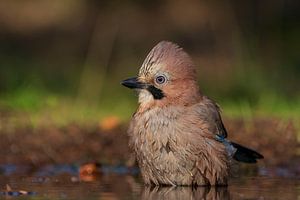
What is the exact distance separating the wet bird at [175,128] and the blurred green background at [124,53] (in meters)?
3.13

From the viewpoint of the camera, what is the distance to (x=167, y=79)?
9.45m

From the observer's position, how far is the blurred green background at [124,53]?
1372 centimetres

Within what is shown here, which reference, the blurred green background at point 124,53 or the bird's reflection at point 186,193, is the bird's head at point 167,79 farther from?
the blurred green background at point 124,53

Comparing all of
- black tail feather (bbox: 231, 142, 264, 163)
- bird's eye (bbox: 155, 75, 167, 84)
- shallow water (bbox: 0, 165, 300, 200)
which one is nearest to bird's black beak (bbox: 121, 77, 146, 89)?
bird's eye (bbox: 155, 75, 167, 84)

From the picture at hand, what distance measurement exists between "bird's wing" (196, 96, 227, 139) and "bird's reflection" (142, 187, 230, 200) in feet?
1.88

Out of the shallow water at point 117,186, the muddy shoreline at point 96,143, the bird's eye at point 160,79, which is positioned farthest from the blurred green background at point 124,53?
the bird's eye at point 160,79

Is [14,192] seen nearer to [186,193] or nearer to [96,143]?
[186,193]

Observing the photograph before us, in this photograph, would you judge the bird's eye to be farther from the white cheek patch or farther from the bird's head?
the white cheek patch

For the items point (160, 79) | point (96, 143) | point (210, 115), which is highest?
point (160, 79)

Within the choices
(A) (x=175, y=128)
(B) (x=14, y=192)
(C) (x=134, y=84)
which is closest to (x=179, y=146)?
(A) (x=175, y=128)

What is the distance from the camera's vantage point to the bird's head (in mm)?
9391

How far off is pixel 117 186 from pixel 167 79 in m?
1.10

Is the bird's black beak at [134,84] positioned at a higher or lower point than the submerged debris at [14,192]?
higher

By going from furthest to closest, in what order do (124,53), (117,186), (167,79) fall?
(124,53) < (167,79) < (117,186)
